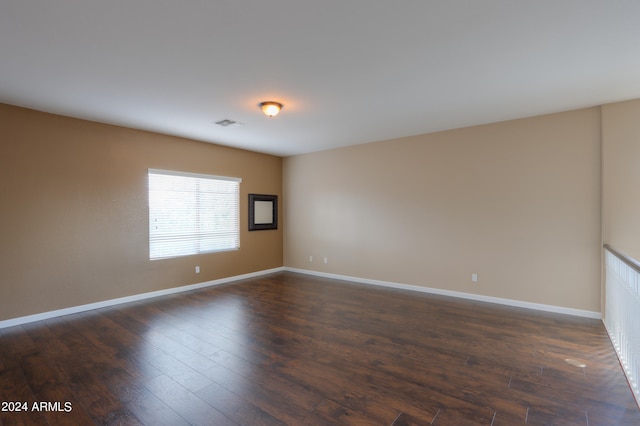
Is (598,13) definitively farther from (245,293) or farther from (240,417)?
(245,293)

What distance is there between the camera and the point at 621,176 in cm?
362

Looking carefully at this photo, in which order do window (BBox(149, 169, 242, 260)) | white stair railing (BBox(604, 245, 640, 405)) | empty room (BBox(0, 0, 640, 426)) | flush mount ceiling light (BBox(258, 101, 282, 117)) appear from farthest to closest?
window (BBox(149, 169, 242, 260)), flush mount ceiling light (BBox(258, 101, 282, 117)), white stair railing (BBox(604, 245, 640, 405)), empty room (BBox(0, 0, 640, 426))

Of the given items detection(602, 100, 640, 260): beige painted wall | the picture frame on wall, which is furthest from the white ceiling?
the picture frame on wall

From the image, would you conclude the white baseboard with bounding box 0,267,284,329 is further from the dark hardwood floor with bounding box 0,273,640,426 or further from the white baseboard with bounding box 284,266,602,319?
the white baseboard with bounding box 284,266,602,319

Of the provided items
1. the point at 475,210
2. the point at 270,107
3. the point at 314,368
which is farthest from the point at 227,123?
the point at 475,210

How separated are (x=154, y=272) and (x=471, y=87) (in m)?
5.32

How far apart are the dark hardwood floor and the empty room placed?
25 mm

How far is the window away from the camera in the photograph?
5.10 m

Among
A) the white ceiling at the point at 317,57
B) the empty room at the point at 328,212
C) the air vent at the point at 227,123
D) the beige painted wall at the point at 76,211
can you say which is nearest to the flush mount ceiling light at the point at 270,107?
the empty room at the point at 328,212

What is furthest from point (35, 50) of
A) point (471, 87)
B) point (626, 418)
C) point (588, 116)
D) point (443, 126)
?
point (588, 116)

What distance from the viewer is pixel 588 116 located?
388cm

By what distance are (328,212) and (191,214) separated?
9.01 feet

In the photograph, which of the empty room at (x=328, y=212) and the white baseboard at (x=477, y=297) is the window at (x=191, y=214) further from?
the white baseboard at (x=477, y=297)

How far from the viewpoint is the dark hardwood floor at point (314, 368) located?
2066 millimetres
